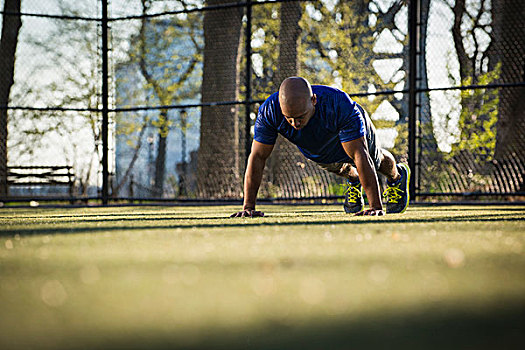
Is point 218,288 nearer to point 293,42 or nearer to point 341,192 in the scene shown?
point 341,192

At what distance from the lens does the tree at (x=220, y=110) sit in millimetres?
7867

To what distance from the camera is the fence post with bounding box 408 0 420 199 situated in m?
6.73

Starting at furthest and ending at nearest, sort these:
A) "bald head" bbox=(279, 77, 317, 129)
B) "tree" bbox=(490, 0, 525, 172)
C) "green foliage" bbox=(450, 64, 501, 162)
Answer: "green foliage" bbox=(450, 64, 501, 162) → "tree" bbox=(490, 0, 525, 172) → "bald head" bbox=(279, 77, 317, 129)

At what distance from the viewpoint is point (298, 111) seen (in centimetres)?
342

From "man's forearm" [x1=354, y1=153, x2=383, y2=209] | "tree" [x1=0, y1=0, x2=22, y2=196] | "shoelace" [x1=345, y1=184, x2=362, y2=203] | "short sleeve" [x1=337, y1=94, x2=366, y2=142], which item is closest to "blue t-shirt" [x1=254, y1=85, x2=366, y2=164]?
"short sleeve" [x1=337, y1=94, x2=366, y2=142]

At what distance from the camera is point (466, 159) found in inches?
273

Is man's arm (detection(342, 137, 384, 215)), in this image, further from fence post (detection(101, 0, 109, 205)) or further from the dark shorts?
fence post (detection(101, 0, 109, 205))

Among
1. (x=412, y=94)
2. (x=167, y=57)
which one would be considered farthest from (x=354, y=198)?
(x=167, y=57)

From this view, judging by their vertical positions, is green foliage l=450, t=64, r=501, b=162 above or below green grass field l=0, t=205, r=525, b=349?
above

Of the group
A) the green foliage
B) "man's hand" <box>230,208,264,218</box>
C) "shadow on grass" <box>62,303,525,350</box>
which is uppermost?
the green foliage

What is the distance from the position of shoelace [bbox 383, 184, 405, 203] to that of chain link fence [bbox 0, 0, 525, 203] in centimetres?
223

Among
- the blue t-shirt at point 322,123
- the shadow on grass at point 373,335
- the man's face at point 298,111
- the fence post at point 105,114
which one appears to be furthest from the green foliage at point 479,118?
the shadow on grass at point 373,335

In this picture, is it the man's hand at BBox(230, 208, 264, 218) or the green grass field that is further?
the man's hand at BBox(230, 208, 264, 218)

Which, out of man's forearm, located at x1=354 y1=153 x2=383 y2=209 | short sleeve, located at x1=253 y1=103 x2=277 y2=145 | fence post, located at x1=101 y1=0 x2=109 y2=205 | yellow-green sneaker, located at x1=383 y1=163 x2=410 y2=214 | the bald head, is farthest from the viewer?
fence post, located at x1=101 y1=0 x2=109 y2=205
